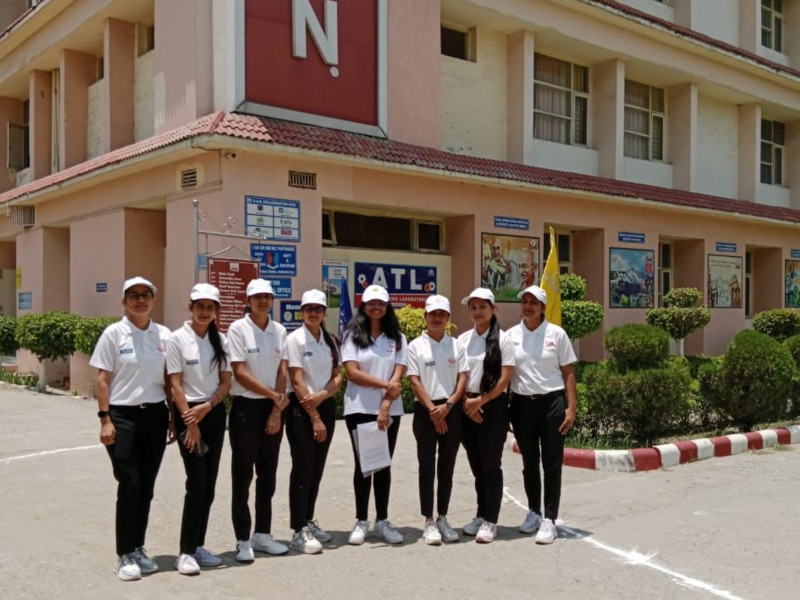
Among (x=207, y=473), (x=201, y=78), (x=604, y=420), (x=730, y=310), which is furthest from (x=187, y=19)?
(x=730, y=310)

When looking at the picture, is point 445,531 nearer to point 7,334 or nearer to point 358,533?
point 358,533

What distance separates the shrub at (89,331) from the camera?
1337 centimetres

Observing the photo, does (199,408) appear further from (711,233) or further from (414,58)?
(711,233)

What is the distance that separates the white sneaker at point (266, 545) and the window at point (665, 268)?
17.1 meters

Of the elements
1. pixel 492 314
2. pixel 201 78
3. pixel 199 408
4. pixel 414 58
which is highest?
pixel 414 58

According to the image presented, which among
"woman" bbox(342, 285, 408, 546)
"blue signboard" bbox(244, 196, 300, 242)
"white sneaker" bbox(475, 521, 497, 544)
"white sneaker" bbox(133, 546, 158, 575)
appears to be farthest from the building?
"white sneaker" bbox(475, 521, 497, 544)

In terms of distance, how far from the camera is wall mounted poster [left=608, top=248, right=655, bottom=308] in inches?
720

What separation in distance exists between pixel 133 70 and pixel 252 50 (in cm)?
457

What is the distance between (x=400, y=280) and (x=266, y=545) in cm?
958

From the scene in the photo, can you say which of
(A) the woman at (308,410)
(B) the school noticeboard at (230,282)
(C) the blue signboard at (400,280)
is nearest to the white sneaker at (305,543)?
(A) the woman at (308,410)

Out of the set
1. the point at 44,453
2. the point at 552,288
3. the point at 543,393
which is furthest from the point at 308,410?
the point at 552,288

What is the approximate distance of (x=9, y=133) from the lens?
2088 cm

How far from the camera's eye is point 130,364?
4945 millimetres

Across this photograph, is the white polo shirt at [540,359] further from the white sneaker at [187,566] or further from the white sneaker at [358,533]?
the white sneaker at [187,566]
